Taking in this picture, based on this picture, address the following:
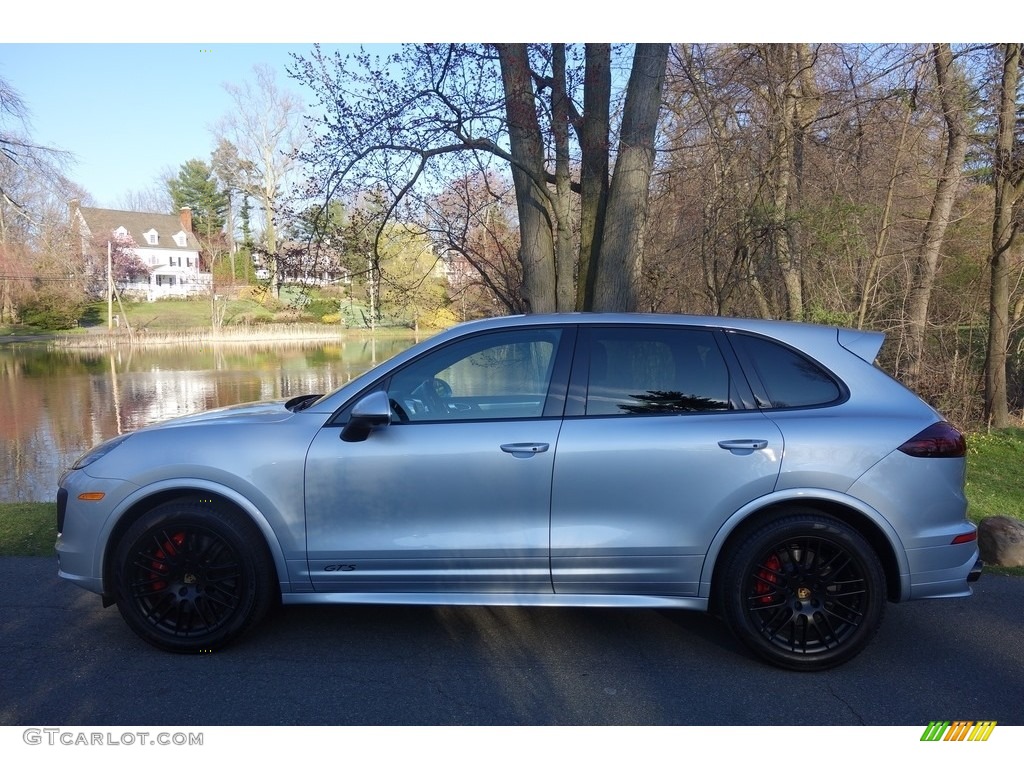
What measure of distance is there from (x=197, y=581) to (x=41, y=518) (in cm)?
358

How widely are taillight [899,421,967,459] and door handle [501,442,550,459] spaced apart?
1791 millimetres

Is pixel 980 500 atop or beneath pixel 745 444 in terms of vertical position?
beneath

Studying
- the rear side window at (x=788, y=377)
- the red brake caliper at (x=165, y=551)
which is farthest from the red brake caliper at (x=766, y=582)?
the red brake caliper at (x=165, y=551)

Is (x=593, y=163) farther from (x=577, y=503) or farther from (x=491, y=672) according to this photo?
(x=491, y=672)

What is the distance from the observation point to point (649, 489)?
3.73m

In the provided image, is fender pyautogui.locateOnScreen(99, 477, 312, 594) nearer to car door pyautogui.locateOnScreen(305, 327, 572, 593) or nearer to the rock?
car door pyautogui.locateOnScreen(305, 327, 572, 593)

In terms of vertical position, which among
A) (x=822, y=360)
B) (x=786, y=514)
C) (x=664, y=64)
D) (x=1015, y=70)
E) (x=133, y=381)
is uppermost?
(x=1015, y=70)

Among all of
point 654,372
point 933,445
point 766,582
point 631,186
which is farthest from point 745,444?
point 631,186

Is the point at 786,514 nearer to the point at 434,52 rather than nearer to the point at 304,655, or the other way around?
the point at 304,655

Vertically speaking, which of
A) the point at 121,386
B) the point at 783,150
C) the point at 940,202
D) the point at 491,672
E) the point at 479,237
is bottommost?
the point at 121,386

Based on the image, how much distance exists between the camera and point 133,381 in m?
25.3

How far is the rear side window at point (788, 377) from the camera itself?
3889 mm

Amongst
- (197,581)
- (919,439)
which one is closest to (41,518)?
(197,581)

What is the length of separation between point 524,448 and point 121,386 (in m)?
23.9
